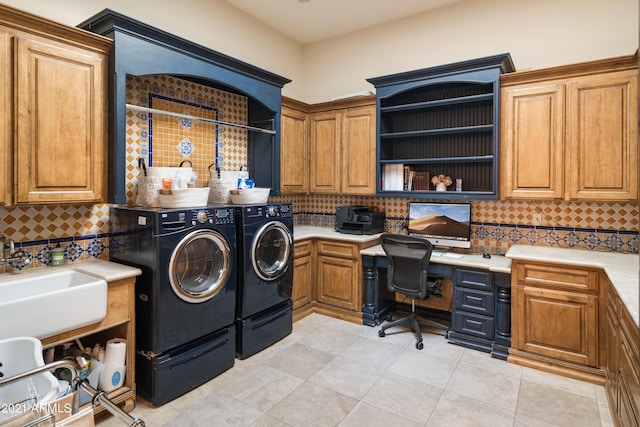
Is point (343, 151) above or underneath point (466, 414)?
above

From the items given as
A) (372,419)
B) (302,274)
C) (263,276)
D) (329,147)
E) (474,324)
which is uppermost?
(329,147)

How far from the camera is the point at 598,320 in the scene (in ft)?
8.93

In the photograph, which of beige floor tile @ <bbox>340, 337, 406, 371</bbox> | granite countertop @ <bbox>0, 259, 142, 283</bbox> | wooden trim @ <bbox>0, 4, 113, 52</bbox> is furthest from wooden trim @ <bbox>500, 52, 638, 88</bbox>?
granite countertop @ <bbox>0, 259, 142, 283</bbox>

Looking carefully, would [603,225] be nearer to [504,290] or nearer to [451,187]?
[504,290]

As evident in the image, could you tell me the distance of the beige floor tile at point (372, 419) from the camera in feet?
7.46

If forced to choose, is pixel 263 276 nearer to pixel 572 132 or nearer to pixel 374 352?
pixel 374 352

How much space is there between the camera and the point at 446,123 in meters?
3.96

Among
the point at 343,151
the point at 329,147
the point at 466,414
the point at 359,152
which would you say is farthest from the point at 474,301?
the point at 329,147

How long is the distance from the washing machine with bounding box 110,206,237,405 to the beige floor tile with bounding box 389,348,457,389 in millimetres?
1387

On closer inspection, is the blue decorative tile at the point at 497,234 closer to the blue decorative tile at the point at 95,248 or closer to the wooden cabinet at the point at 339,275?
the wooden cabinet at the point at 339,275

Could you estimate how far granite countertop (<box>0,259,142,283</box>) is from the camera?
2299 millimetres

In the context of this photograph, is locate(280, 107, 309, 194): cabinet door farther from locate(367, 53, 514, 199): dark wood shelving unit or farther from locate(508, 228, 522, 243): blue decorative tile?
locate(508, 228, 522, 243): blue decorative tile

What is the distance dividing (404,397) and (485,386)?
64 cm

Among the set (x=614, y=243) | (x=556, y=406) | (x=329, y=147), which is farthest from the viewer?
(x=329, y=147)
